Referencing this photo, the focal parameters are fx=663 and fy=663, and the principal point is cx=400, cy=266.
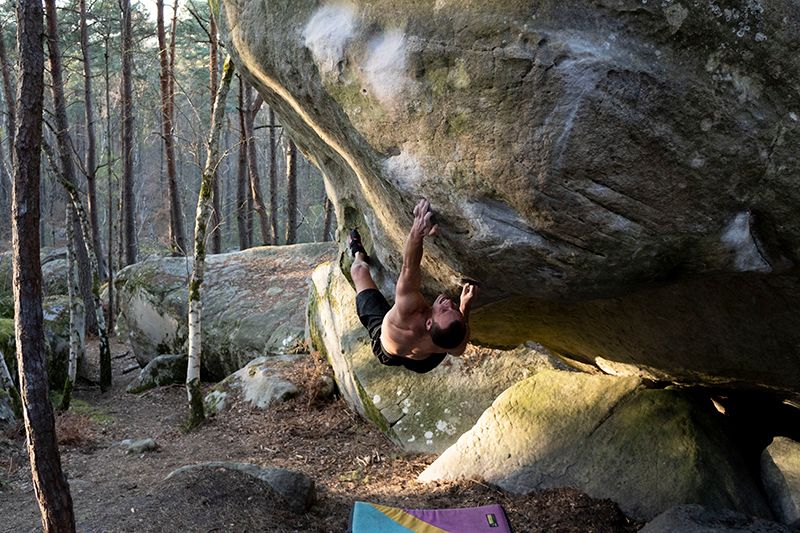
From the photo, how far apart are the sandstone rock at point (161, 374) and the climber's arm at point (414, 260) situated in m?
9.64

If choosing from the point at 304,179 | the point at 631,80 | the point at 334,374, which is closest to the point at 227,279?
the point at 334,374

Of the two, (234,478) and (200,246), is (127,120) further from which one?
(234,478)

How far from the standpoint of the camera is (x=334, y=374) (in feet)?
37.5

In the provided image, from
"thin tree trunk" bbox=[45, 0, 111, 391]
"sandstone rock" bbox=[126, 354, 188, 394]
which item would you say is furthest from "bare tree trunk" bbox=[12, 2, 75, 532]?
"sandstone rock" bbox=[126, 354, 188, 394]

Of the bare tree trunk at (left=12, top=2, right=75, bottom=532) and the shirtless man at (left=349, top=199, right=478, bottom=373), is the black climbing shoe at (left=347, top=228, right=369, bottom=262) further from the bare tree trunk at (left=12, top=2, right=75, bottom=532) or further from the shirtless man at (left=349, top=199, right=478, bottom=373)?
the bare tree trunk at (left=12, top=2, right=75, bottom=532)

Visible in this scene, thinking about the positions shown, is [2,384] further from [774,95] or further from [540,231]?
[774,95]

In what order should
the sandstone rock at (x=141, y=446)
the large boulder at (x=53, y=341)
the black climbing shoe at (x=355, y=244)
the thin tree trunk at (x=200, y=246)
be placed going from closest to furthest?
1. the black climbing shoe at (x=355, y=244)
2. the sandstone rock at (x=141, y=446)
3. the thin tree trunk at (x=200, y=246)
4. the large boulder at (x=53, y=341)

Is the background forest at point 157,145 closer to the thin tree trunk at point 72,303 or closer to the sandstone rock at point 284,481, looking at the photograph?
the thin tree trunk at point 72,303

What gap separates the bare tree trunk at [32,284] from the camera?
5395 millimetres

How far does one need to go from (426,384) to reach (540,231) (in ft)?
18.6

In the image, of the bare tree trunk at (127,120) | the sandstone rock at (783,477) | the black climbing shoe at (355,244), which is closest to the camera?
the sandstone rock at (783,477)

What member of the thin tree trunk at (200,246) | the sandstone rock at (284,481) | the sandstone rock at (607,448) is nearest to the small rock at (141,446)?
the thin tree trunk at (200,246)

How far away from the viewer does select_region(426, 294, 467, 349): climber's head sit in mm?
5172

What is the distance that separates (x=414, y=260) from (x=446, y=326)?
0.63m
